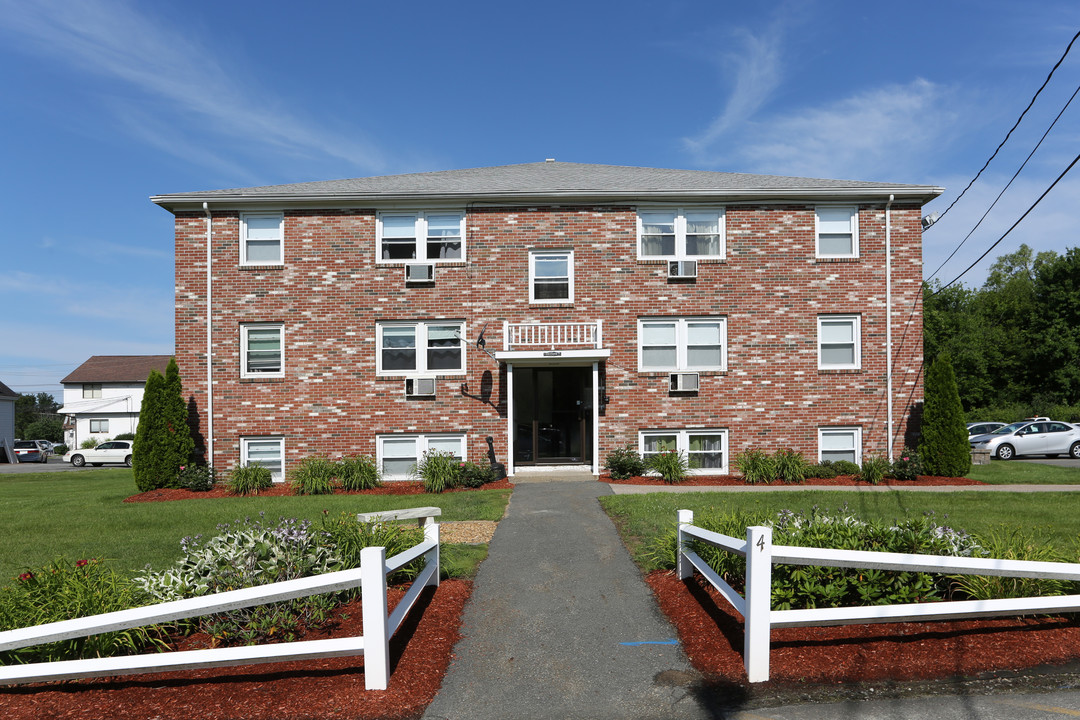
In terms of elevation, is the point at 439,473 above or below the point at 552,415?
below

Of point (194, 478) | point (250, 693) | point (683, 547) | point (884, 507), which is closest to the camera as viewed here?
point (250, 693)

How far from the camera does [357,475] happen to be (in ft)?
51.3

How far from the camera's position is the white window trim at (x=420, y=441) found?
16.6 metres

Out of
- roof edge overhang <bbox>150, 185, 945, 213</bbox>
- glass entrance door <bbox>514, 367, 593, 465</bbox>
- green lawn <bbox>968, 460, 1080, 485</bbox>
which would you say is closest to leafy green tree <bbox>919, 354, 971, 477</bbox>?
green lawn <bbox>968, 460, 1080, 485</bbox>

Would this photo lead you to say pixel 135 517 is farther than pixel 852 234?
No

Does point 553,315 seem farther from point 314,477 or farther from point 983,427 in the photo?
point 983,427

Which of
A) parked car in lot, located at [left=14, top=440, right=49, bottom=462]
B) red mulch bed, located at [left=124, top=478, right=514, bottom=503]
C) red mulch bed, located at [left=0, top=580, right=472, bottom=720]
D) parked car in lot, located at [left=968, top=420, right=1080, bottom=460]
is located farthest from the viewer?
parked car in lot, located at [left=14, top=440, right=49, bottom=462]

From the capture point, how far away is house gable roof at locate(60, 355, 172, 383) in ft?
170

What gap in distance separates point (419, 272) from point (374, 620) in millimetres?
12789

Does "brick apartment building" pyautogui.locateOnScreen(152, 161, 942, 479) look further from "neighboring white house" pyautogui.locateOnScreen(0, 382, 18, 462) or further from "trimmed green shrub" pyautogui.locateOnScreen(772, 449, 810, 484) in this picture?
"neighboring white house" pyautogui.locateOnScreen(0, 382, 18, 462)

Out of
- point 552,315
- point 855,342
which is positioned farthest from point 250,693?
point 855,342

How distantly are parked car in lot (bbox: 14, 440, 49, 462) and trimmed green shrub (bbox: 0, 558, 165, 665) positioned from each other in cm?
4148

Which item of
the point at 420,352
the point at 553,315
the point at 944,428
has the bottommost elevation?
the point at 944,428

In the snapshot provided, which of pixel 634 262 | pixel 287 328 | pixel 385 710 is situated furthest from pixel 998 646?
pixel 287 328
